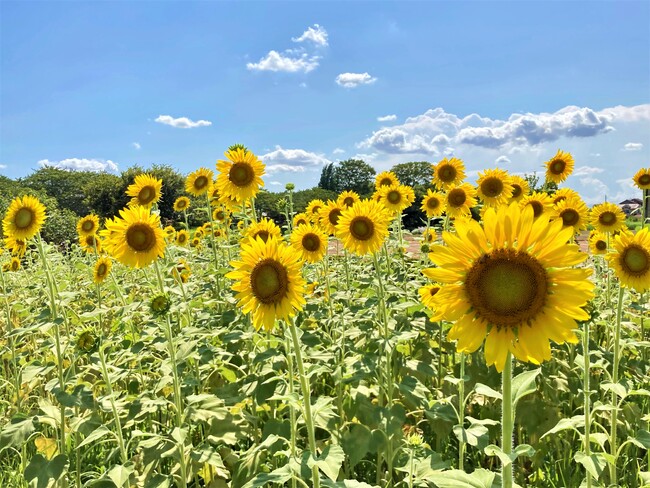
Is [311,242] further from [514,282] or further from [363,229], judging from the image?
[514,282]

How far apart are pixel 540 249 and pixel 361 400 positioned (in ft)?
6.43

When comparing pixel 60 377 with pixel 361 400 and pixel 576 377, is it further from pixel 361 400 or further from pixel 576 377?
pixel 576 377

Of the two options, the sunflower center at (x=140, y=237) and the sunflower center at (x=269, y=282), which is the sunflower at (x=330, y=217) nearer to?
the sunflower center at (x=140, y=237)

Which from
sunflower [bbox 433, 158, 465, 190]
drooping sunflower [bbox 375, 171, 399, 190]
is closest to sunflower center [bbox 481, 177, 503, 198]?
sunflower [bbox 433, 158, 465, 190]

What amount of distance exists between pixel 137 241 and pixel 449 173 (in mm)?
4175

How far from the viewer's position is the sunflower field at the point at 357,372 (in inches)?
62.2

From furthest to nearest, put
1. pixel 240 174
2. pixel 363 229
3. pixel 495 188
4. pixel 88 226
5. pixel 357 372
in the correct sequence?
1. pixel 88 226
2. pixel 495 188
3. pixel 240 174
4. pixel 363 229
5. pixel 357 372

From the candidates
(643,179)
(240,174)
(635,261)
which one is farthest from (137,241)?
(643,179)

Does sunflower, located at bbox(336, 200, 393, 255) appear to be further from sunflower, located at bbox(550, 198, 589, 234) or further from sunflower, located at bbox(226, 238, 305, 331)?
sunflower, located at bbox(550, 198, 589, 234)

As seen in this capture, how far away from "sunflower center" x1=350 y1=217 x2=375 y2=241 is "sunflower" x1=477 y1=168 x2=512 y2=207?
2.37 m

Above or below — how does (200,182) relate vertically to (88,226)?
above

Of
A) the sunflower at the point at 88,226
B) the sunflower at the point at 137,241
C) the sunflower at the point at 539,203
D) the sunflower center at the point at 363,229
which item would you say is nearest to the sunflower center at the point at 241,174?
the sunflower at the point at 137,241

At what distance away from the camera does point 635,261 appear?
348 cm

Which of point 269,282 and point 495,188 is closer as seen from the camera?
point 269,282
